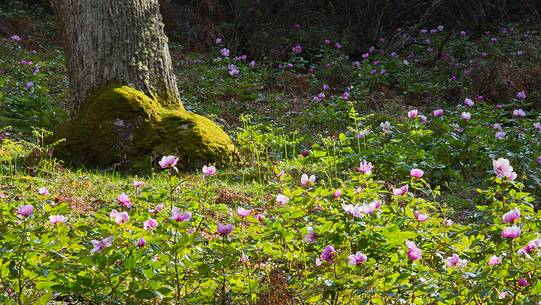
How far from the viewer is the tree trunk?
5879 millimetres

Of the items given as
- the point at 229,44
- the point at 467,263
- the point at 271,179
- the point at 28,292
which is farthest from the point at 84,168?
the point at 229,44

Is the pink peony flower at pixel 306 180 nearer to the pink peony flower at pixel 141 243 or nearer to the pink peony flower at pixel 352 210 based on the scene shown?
the pink peony flower at pixel 352 210

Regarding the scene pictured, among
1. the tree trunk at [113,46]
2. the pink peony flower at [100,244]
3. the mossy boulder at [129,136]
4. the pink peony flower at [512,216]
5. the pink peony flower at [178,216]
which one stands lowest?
the mossy boulder at [129,136]

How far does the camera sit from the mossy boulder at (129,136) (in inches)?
223

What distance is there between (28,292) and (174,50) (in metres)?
9.04

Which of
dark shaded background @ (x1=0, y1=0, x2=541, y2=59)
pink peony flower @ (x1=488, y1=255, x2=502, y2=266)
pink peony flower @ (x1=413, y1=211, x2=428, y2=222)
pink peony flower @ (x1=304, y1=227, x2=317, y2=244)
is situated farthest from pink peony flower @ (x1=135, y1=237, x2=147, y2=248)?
dark shaded background @ (x1=0, y1=0, x2=541, y2=59)

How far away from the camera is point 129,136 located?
572 cm

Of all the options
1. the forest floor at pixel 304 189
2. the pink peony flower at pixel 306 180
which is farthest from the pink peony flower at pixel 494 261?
the pink peony flower at pixel 306 180

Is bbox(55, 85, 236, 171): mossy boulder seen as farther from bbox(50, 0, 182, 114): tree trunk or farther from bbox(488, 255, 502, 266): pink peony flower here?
bbox(488, 255, 502, 266): pink peony flower

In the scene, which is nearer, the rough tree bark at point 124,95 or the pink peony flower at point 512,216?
the pink peony flower at point 512,216

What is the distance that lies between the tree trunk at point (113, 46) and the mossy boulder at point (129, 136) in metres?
0.16

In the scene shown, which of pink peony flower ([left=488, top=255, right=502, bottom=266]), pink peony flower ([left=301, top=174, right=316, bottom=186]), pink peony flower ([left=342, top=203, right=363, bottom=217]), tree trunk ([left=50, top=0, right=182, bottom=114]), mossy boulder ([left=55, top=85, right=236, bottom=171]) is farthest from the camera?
tree trunk ([left=50, top=0, right=182, bottom=114])

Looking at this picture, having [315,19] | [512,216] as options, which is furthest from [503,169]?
[315,19]

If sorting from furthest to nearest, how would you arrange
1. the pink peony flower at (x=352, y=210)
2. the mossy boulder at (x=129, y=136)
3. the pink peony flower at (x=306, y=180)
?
the mossy boulder at (x=129, y=136), the pink peony flower at (x=306, y=180), the pink peony flower at (x=352, y=210)
